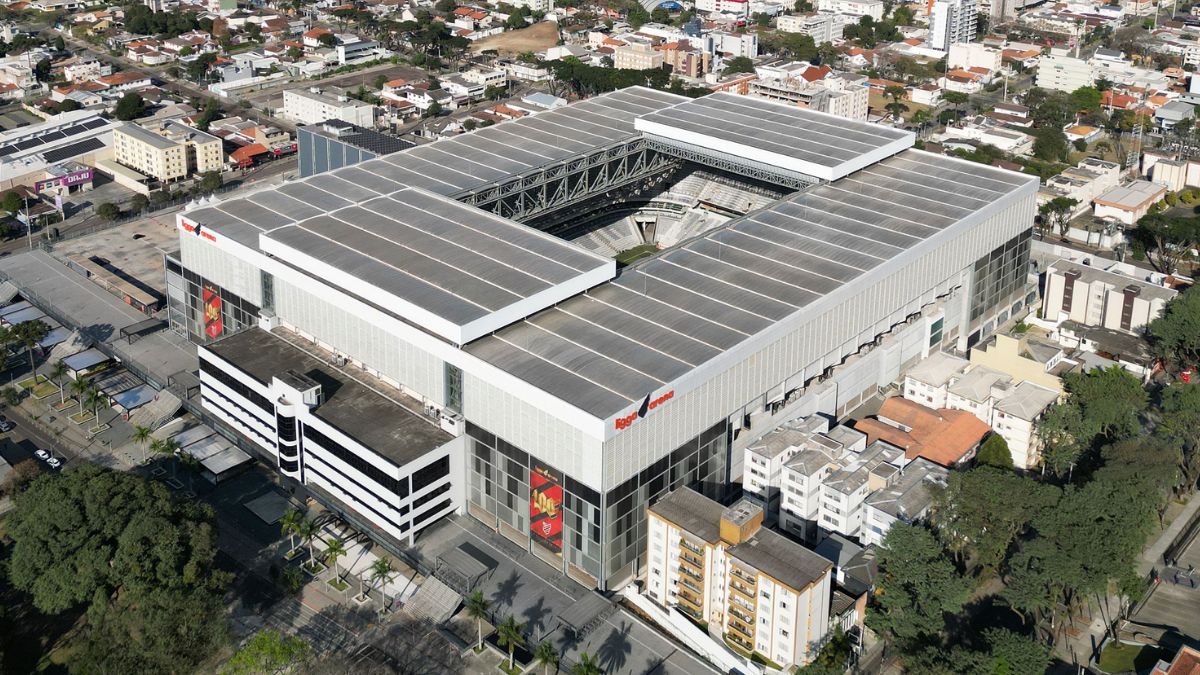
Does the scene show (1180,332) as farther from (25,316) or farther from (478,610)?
(25,316)

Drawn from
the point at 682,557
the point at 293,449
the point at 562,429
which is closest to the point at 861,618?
the point at 682,557

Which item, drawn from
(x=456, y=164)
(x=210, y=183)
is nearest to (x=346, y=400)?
(x=456, y=164)

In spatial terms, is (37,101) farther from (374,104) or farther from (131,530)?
(131,530)

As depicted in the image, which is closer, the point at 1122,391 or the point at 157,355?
the point at 1122,391

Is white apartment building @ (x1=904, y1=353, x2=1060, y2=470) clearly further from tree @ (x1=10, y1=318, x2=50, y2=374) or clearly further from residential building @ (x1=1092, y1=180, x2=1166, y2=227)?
tree @ (x1=10, y1=318, x2=50, y2=374)

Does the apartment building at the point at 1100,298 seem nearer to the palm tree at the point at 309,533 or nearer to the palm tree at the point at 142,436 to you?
the palm tree at the point at 309,533

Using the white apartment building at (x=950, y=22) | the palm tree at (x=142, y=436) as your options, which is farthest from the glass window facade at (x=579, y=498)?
the white apartment building at (x=950, y=22)
